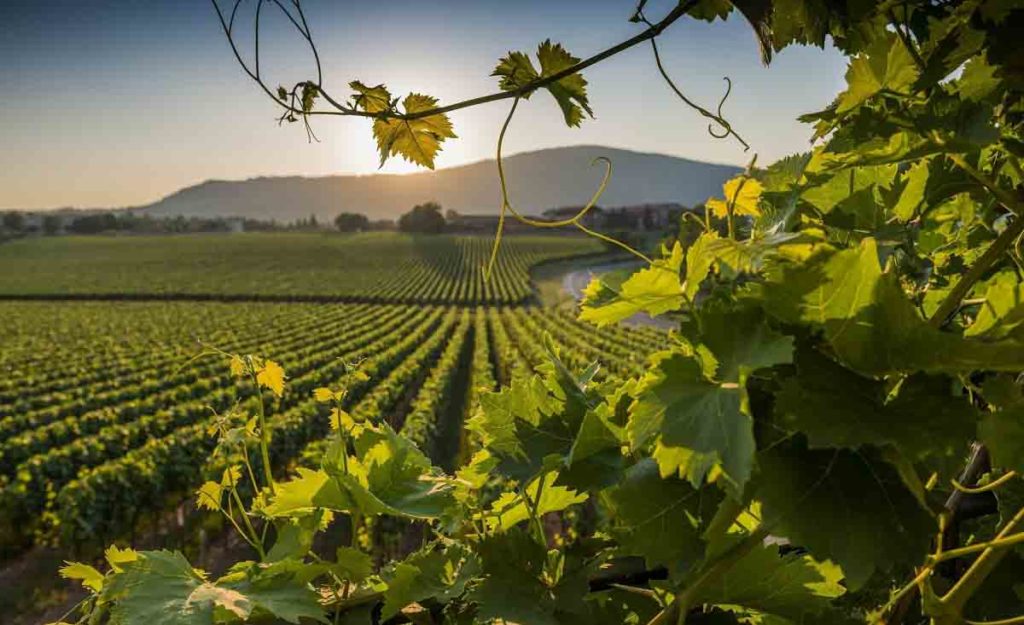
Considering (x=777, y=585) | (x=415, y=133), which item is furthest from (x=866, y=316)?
(x=415, y=133)

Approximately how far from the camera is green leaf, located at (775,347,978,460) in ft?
A: 1.37

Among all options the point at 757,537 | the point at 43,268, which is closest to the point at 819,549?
the point at 757,537

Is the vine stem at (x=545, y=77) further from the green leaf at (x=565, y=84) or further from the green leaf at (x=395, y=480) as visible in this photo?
the green leaf at (x=395, y=480)

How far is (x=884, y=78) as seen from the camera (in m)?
0.59

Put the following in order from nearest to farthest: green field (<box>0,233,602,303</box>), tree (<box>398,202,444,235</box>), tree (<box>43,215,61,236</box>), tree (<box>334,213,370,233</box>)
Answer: green field (<box>0,233,602,303</box>)
tree (<box>43,215,61,236</box>)
tree (<box>398,202,444,235</box>)
tree (<box>334,213,370,233</box>)

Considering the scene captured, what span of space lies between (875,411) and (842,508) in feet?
0.23

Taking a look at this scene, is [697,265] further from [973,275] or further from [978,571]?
[978,571]

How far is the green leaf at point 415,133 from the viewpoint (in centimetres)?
76

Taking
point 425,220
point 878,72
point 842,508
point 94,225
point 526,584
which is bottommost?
point 526,584

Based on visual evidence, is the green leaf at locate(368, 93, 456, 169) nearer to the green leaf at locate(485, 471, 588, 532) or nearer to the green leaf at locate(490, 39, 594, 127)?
Result: the green leaf at locate(490, 39, 594, 127)

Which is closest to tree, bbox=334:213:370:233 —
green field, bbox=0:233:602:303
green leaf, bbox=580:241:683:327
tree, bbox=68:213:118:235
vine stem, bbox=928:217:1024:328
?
green field, bbox=0:233:602:303

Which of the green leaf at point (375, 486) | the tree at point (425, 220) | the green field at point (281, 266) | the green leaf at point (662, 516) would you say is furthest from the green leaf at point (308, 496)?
the tree at point (425, 220)

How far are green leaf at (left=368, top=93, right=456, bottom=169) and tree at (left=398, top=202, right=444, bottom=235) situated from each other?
10977cm

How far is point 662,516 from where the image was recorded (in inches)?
22.0
